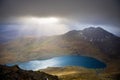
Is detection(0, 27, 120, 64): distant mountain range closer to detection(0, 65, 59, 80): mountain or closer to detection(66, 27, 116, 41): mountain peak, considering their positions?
detection(66, 27, 116, 41): mountain peak

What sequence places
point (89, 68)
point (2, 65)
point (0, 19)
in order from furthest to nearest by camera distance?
point (89, 68)
point (0, 19)
point (2, 65)

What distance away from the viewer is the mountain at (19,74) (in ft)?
74.7

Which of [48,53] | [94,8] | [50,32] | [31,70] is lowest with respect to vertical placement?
[31,70]

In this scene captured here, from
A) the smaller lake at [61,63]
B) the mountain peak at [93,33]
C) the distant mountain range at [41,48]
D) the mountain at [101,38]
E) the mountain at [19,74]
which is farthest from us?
the mountain at [101,38]

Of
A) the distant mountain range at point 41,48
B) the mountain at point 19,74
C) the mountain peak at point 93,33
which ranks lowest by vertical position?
the mountain at point 19,74

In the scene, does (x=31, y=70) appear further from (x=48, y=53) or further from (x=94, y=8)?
(x=94, y=8)

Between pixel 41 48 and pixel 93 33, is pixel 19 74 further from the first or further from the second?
pixel 93 33

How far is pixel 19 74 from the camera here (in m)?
23.4

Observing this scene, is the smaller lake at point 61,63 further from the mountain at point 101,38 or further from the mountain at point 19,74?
the mountain at point 101,38

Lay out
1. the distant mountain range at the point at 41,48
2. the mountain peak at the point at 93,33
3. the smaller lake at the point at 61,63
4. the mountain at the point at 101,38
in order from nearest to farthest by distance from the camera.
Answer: the smaller lake at the point at 61,63 → the distant mountain range at the point at 41,48 → the mountain peak at the point at 93,33 → the mountain at the point at 101,38

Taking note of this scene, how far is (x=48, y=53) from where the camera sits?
30281 millimetres

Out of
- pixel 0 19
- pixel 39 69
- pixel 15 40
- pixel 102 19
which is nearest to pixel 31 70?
pixel 39 69

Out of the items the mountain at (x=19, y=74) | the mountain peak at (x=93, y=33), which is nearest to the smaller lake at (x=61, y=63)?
the mountain at (x=19, y=74)

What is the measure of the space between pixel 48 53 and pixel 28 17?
5.41 meters
